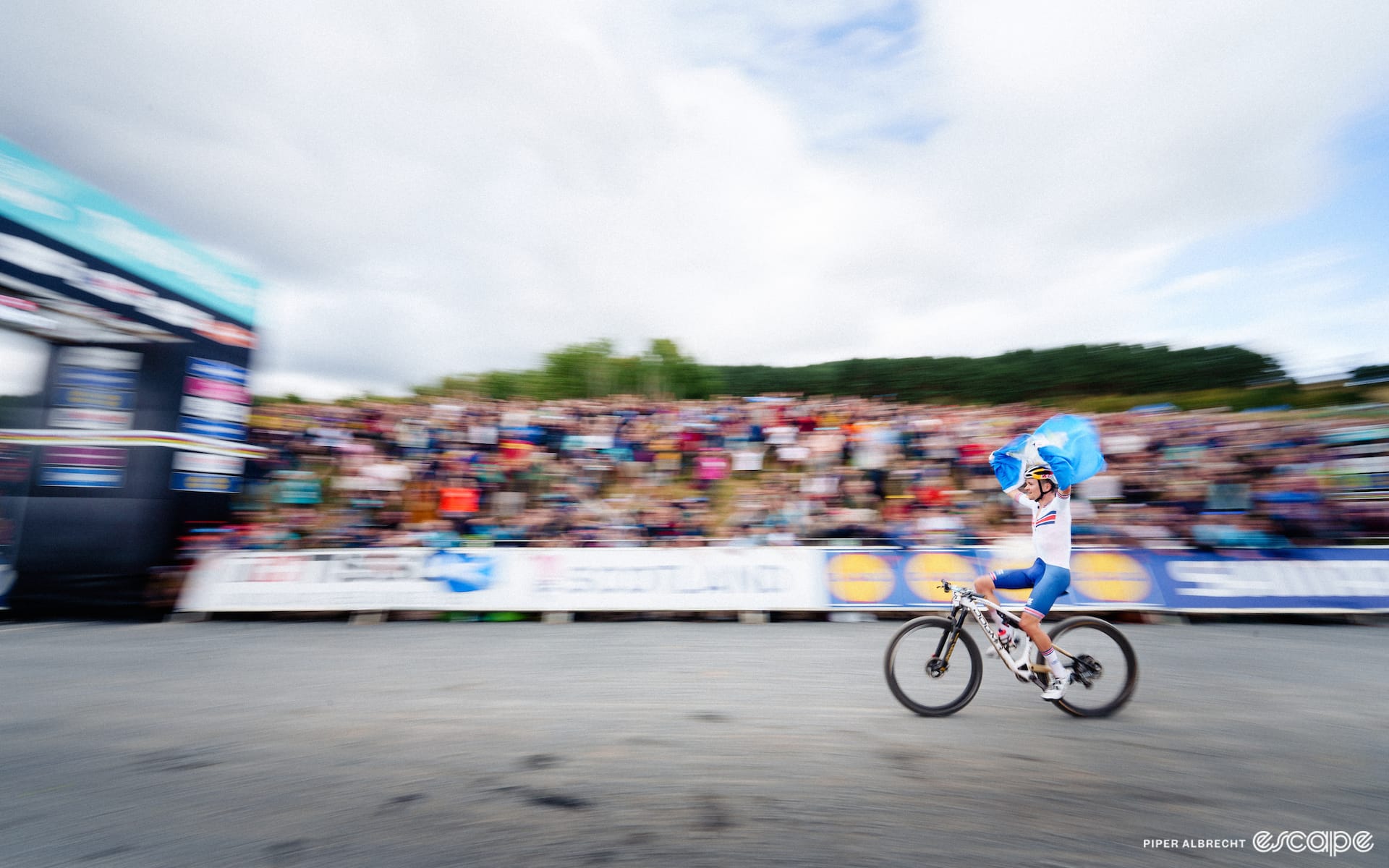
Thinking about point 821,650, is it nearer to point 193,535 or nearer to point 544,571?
point 544,571

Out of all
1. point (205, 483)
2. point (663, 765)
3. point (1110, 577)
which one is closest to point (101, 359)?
point (205, 483)

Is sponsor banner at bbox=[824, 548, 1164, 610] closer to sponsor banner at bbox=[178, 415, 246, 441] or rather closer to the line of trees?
sponsor banner at bbox=[178, 415, 246, 441]

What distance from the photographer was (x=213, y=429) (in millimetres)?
10570

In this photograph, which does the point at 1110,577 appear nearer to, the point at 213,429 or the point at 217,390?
the point at 213,429

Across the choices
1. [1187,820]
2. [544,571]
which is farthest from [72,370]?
[1187,820]

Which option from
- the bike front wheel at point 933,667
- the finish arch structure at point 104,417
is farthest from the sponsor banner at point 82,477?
the bike front wheel at point 933,667

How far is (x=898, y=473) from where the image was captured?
11.9m

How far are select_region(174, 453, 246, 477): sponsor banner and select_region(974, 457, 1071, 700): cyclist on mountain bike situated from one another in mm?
11270

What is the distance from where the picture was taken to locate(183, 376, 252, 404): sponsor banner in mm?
10305

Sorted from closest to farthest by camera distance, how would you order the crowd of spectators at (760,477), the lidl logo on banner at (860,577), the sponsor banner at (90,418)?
the lidl logo on banner at (860,577) → the crowd of spectators at (760,477) → the sponsor banner at (90,418)

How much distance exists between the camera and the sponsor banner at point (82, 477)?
31.2ft

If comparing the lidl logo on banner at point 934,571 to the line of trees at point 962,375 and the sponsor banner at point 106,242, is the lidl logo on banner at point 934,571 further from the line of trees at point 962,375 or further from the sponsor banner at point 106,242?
the line of trees at point 962,375

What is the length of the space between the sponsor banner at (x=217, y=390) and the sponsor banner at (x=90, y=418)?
844 millimetres

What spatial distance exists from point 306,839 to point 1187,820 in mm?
3978
